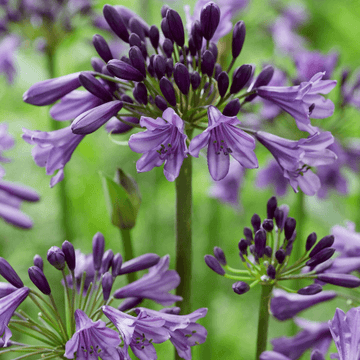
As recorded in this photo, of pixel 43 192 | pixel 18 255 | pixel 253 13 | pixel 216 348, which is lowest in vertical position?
pixel 216 348

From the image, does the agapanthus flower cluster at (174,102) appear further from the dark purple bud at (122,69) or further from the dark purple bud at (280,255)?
the dark purple bud at (280,255)

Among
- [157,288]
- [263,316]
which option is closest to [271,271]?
[263,316]

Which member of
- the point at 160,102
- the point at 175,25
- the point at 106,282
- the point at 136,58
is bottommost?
the point at 106,282

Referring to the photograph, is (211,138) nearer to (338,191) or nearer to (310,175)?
(310,175)

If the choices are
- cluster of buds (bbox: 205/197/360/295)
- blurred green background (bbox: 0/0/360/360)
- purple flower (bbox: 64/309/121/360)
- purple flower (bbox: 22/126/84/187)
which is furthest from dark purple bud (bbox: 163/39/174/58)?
blurred green background (bbox: 0/0/360/360)

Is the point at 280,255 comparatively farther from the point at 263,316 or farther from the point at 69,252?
the point at 69,252

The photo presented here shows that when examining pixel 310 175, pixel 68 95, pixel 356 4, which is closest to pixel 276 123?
pixel 310 175

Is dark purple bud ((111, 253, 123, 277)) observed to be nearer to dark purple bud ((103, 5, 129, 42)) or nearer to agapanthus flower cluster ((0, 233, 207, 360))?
agapanthus flower cluster ((0, 233, 207, 360))
